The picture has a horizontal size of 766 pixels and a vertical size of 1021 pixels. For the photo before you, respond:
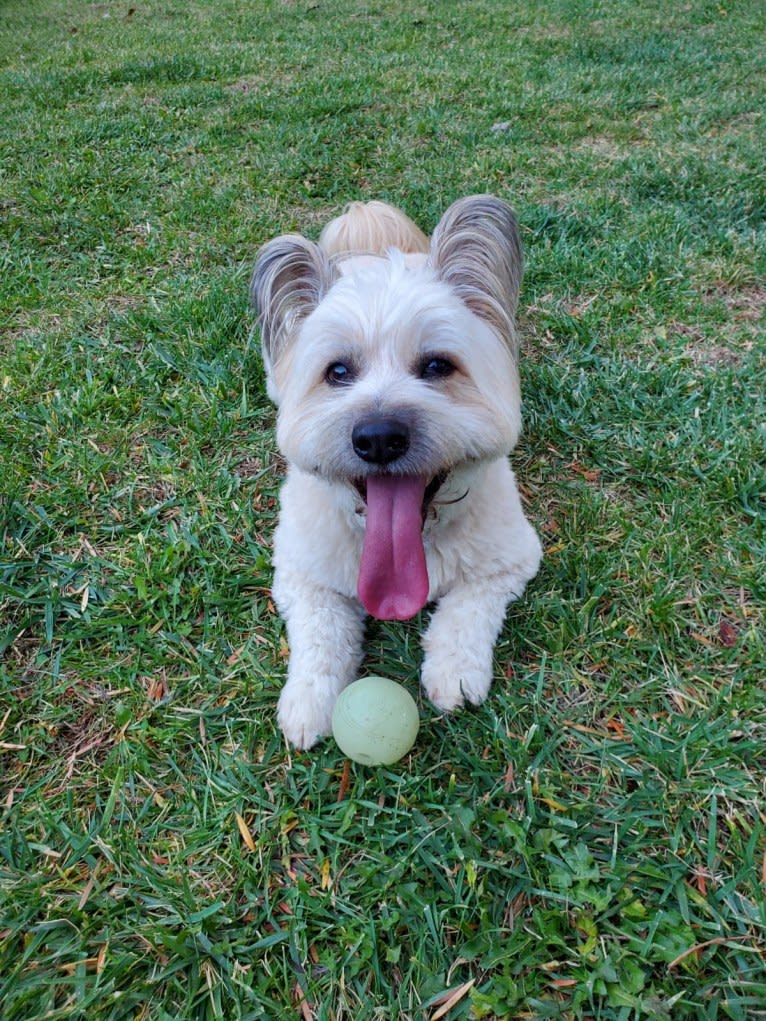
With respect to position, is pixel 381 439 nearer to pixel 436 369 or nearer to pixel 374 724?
pixel 436 369

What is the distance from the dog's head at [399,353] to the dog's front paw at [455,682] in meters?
0.58

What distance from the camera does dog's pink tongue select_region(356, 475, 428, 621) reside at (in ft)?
7.41

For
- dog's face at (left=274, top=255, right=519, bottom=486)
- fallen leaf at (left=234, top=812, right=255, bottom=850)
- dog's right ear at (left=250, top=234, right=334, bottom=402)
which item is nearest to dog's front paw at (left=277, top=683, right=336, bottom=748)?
fallen leaf at (left=234, top=812, right=255, bottom=850)

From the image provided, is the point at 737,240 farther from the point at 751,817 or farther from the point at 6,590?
the point at 6,590

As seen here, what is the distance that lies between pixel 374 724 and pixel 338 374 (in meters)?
1.22

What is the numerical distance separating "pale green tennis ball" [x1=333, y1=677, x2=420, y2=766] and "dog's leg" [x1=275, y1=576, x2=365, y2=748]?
0.13 metres

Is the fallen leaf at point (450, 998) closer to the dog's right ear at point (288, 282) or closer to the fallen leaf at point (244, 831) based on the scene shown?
the fallen leaf at point (244, 831)

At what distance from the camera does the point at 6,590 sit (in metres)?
2.80

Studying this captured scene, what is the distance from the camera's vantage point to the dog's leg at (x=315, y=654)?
2.28 m

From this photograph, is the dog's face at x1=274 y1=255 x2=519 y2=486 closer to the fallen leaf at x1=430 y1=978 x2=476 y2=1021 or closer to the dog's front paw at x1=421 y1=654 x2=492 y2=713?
the dog's front paw at x1=421 y1=654 x2=492 y2=713

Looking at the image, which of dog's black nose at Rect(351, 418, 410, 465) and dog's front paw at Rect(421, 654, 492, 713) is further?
dog's front paw at Rect(421, 654, 492, 713)

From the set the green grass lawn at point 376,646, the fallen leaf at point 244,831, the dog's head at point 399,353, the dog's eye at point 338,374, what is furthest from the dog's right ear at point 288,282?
the fallen leaf at point 244,831

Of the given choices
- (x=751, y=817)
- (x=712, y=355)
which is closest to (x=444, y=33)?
(x=712, y=355)

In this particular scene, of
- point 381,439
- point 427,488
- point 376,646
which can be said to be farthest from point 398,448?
point 376,646
